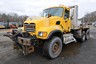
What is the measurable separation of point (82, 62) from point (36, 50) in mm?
2962

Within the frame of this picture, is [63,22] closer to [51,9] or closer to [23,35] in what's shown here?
[51,9]

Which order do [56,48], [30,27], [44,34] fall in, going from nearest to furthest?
[44,34], [30,27], [56,48]

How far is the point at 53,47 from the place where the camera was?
5633 mm

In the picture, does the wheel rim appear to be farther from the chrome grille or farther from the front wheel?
the chrome grille

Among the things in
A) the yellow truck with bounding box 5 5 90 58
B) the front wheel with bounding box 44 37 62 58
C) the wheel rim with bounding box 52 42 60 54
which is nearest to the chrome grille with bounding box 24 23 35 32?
the yellow truck with bounding box 5 5 90 58

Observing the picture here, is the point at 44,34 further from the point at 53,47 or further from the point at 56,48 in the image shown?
the point at 56,48

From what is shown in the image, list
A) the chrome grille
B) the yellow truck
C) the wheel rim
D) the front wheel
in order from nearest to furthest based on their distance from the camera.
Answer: the yellow truck, the front wheel, the chrome grille, the wheel rim

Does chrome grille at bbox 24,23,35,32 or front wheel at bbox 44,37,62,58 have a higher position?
chrome grille at bbox 24,23,35,32

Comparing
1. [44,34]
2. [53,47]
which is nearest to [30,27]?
[44,34]

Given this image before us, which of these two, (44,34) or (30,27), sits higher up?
(30,27)

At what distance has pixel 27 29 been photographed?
5.78 m

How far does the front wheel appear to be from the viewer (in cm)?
529

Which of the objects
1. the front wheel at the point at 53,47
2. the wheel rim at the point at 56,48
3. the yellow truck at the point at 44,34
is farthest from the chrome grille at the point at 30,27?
the wheel rim at the point at 56,48

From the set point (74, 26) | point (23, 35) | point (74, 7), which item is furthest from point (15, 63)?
point (74, 7)
